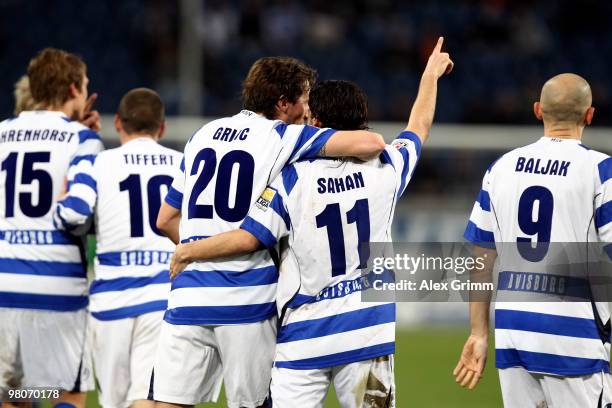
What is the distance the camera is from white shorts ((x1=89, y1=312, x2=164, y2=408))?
19.6ft

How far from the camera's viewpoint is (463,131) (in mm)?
13578

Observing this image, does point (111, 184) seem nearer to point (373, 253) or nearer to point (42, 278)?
point (42, 278)

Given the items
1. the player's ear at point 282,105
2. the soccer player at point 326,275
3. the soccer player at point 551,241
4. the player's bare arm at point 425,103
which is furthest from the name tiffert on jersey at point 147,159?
the soccer player at point 551,241

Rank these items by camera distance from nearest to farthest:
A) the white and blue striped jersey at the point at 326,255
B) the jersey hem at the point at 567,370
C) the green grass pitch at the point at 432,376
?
the jersey hem at the point at 567,370 < the white and blue striped jersey at the point at 326,255 < the green grass pitch at the point at 432,376

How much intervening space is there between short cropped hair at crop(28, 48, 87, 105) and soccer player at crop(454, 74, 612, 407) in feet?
9.25

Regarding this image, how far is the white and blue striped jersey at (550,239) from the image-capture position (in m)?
4.54

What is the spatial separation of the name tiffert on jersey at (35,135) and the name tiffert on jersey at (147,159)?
1.45 feet

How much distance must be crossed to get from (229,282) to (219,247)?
0.62 feet

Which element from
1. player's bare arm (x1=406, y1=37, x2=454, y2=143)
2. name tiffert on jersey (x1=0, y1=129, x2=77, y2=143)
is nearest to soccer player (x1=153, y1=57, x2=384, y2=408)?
player's bare arm (x1=406, y1=37, x2=454, y2=143)

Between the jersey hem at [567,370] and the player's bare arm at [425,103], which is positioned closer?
the jersey hem at [567,370]

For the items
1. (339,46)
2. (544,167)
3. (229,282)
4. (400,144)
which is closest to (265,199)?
(229,282)

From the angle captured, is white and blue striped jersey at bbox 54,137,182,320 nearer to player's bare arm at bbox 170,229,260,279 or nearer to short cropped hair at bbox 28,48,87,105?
short cropped hair at bbox 28,48,87,105

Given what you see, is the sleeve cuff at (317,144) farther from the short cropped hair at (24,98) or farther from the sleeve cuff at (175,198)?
the short cropped hair at (24,98)

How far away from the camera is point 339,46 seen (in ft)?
55.4
